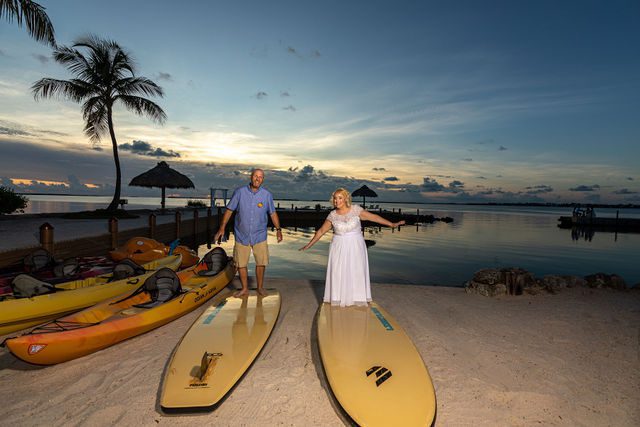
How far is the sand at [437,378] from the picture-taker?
3.27m

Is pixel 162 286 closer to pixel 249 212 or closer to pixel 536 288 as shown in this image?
pixel 249 212

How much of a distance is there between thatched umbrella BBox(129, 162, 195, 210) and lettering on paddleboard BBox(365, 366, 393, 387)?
2587 cm

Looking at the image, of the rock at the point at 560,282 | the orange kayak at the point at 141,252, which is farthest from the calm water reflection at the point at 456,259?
the rock at the point at 560,282

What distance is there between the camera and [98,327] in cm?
434

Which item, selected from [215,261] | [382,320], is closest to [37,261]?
[215,261]

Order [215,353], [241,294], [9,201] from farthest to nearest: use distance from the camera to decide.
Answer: [9,201], [241,294], [215,353]

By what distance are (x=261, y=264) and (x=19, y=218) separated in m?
16.9

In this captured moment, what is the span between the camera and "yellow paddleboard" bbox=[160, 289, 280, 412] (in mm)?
3154

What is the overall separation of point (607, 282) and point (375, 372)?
7900mm

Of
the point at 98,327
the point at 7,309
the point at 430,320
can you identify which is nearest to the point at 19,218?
the point at 7,309

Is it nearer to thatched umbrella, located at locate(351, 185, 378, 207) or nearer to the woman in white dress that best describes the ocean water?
the woman in white dress

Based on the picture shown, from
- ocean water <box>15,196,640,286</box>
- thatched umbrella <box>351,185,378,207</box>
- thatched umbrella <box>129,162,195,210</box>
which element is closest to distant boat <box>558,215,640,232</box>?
ocean water <box>15,196,640,286</box>

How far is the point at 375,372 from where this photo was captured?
3465mm

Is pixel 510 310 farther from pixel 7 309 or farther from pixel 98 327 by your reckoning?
pixel 7 309
